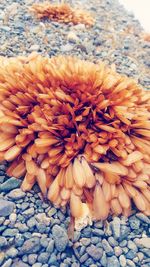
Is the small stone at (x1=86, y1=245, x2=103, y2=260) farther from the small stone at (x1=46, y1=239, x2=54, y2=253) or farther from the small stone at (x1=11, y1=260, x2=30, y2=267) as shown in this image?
the small stone at (x1=11, y1=260, x2=30, y2=267)

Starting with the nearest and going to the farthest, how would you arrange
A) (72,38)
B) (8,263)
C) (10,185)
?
(8,263) < (10,185) < (72,38)

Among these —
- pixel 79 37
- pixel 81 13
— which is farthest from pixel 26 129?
pixel 81 13

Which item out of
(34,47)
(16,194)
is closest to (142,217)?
(16,194)

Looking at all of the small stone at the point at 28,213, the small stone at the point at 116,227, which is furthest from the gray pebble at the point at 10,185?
the small stone at the point at 116,227

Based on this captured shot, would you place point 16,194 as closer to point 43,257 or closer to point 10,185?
point 10,185

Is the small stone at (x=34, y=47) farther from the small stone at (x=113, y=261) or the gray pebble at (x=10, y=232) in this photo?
the small stone at (x=113, y=261)
